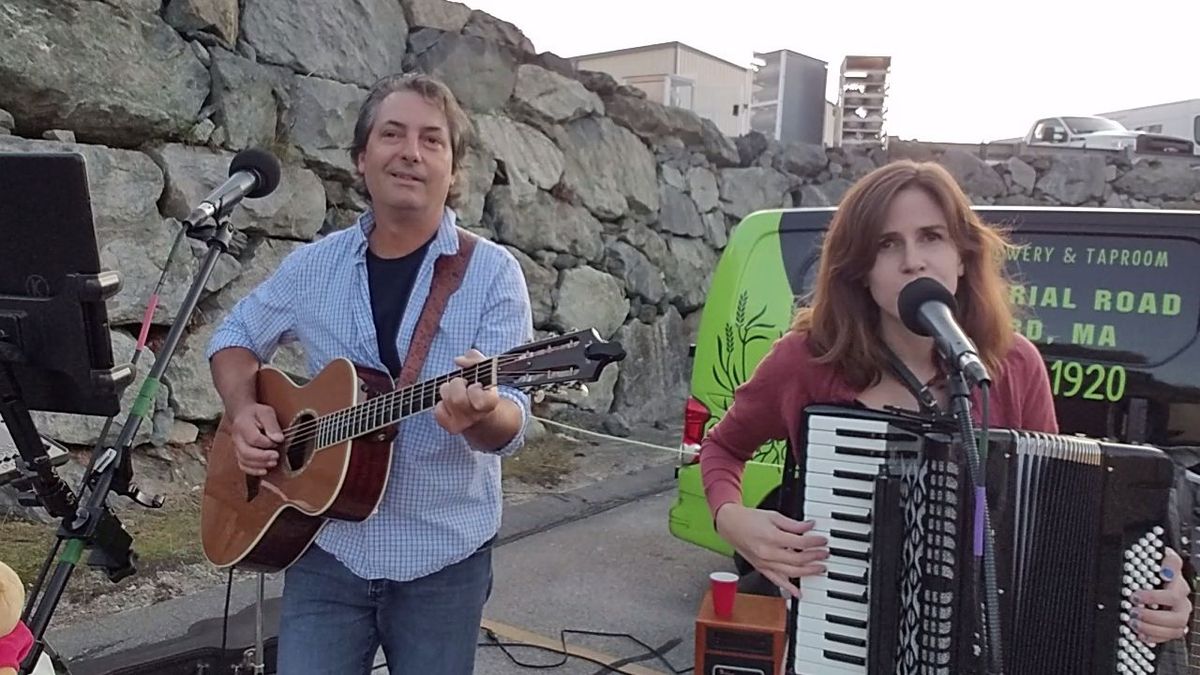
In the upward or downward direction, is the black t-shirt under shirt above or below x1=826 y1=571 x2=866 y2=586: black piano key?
above

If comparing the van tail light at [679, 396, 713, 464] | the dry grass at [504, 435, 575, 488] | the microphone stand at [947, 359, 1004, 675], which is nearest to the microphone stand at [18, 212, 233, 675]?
the microphone stand at [947, 359, 1004, 675]

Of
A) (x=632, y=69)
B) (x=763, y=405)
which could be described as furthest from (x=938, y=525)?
(x=632, y=69)

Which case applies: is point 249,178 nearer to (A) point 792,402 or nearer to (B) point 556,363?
(B) point 556,363

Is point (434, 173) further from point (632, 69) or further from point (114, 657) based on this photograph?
point (632, 69)

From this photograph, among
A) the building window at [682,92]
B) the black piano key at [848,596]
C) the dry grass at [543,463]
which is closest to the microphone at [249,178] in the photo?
the black piano key at [848,596]

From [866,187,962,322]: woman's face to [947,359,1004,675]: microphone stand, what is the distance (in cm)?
41

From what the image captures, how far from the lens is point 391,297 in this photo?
6.62 ft

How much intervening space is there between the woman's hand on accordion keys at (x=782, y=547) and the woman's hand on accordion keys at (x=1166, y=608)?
495mm

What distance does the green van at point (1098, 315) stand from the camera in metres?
3.07

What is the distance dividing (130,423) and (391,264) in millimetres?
667

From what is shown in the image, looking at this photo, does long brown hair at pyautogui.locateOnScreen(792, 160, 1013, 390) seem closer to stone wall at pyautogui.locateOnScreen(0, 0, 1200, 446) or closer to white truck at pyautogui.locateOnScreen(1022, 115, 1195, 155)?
stone wall at pyautogui.locateOnScreen(0, 0, 1200, 446)

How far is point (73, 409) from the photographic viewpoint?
1771mm

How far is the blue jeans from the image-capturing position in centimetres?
190

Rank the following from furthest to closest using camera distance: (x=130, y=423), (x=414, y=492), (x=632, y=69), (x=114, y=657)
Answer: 1. (x=632, y=69)
2. (x=114, y=657)
3. (x=130, y=423)
4. (x=414, y=492)
